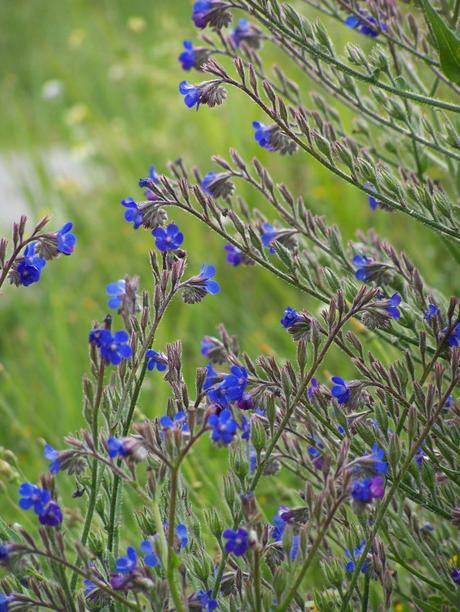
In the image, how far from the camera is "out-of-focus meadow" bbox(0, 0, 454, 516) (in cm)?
299

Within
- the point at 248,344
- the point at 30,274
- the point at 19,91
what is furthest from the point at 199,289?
the point at 19,91

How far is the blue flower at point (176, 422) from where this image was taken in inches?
47.7

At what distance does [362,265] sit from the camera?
172 centimetres

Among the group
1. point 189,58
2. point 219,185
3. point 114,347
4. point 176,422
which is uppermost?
point 189,58

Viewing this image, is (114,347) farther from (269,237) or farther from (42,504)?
(269,237)

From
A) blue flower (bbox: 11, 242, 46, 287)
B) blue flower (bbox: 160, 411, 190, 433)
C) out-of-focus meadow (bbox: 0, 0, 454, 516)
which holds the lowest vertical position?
blue flower (bbox: 160, 411, 190, 433)

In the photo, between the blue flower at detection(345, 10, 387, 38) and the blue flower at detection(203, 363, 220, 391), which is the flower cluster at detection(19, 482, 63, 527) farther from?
the blue flower at detection(345, 10, 387, 38)

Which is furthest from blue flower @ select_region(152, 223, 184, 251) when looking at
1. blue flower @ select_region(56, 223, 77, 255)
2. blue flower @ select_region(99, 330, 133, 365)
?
blue flower @ select_region(99, 330, 133, 365)

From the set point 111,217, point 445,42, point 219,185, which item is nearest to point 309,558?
point 219,185

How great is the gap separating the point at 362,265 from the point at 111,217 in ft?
9.49

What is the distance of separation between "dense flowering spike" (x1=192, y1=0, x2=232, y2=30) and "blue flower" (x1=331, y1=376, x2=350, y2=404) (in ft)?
2.53

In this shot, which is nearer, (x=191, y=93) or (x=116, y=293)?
(x=116, y=293)

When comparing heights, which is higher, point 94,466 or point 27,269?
point 27,269

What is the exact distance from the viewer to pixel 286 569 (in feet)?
4.05
